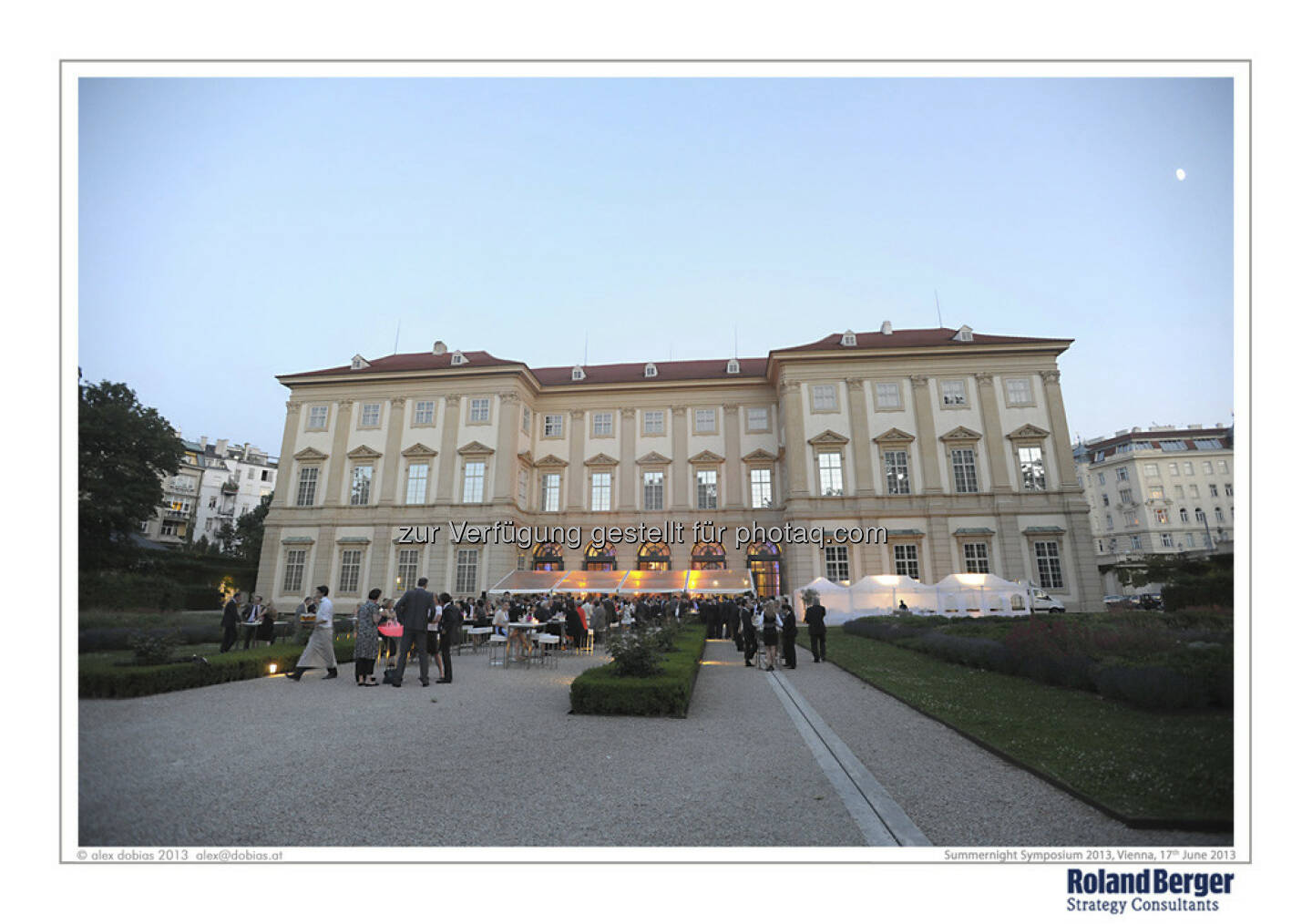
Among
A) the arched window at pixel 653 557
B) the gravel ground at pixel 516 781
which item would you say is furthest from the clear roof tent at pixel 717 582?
the gravel ground at pixel 516 781

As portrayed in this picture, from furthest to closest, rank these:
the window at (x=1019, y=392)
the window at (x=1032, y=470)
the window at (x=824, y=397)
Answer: the window at (x=824, y=397) < the window at (x=1019, y=392) < the window at (x=1032, y=470)

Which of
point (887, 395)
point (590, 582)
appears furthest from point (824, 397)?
point (590, 582)

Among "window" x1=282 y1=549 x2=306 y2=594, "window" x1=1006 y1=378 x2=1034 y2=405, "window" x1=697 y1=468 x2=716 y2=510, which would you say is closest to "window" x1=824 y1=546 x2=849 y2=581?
"window" x1=697 y1=468 x2=716 y2=510

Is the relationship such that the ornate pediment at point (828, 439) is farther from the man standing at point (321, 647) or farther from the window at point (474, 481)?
the man standing at point (321, 647)

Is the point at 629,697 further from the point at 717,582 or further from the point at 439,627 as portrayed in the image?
the point at 717,582

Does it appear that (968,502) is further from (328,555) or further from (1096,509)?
(328,555)

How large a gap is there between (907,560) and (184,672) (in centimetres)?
2931

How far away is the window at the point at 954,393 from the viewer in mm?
32250

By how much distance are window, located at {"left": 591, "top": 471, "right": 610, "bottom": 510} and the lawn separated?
24366 mm

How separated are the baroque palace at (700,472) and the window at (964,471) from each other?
10 cm

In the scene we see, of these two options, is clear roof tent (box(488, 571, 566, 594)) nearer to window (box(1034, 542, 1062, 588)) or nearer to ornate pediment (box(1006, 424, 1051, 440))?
window (box(1034, 542, 1062, 588))
